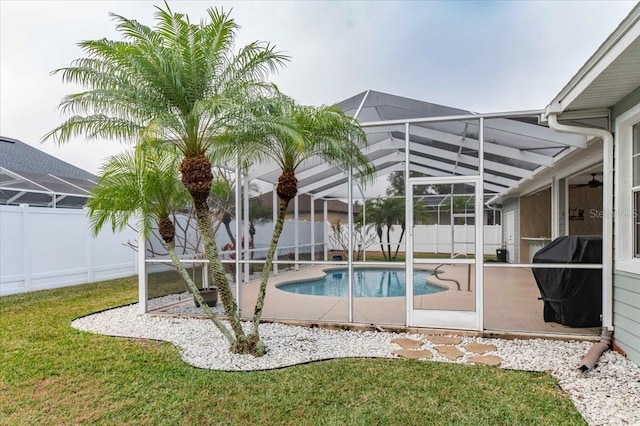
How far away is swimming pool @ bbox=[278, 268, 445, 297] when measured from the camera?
916 cm

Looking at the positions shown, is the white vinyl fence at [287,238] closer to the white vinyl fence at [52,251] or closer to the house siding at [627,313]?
the white vinyl fence at [52,251]

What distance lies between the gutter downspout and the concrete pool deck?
1.86 feet

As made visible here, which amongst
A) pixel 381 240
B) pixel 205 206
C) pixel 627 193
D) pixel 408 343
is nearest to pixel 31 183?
pixel 205 206

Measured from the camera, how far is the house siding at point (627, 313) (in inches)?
182

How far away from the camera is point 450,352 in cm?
519

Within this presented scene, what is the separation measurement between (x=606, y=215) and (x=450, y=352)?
9.28 ft

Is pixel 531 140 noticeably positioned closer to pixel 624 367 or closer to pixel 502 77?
pixel 624 367

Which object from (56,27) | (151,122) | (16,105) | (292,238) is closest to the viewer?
(151,122)

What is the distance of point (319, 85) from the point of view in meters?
14.7

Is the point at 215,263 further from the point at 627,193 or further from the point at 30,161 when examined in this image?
the point at 30,161

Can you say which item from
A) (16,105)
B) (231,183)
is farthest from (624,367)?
(16,105)

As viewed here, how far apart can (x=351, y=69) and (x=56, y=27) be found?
345 inches

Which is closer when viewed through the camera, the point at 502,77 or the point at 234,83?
the point at 234,83

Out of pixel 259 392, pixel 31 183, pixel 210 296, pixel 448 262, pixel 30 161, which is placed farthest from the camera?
pixel 30 161
